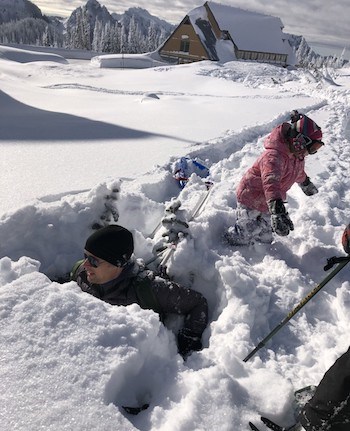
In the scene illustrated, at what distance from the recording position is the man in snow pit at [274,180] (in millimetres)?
3723

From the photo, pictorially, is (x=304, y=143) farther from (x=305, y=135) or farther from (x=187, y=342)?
(x=187, y=342)

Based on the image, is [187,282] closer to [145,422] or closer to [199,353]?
[199,353]

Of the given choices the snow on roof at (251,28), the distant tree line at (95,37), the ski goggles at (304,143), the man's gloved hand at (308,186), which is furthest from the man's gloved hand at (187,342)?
the distant tree line at (95,37)

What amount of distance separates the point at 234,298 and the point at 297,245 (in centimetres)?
151

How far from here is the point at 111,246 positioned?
301 cm

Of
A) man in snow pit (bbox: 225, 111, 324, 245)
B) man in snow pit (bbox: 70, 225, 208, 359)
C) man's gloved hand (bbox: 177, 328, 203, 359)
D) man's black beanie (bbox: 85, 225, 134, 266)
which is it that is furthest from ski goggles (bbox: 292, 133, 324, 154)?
man's gloved hand (bbox: 177, 328, 203, 359)

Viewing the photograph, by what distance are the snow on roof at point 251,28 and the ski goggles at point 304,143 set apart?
1780 inches

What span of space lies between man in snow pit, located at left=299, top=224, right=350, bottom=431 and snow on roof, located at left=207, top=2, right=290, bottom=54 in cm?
4774

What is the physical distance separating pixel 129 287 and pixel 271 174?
71.9 inches

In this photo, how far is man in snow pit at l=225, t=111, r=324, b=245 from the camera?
3.72m

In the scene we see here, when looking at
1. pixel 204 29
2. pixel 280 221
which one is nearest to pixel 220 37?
pixel 204 29

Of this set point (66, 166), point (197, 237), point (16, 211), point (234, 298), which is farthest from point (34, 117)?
point (234, 298)

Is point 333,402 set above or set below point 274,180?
above

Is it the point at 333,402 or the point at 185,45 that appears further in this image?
the point at 185,45
